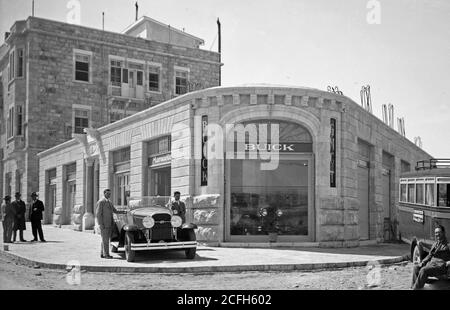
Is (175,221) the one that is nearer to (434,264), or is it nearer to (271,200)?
(271,200)

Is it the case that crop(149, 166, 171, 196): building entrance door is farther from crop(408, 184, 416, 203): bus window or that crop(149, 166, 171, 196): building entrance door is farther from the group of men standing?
crop(408, 184, 416, 203): bus window

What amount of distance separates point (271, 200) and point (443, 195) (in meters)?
7.05

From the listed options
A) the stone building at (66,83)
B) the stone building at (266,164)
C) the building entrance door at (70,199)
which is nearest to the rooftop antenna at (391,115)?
the stone building at (66,83)

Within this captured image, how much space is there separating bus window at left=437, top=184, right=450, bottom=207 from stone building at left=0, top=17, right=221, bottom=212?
25.1m

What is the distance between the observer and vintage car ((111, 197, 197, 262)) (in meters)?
14.5

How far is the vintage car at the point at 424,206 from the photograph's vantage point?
12.7m

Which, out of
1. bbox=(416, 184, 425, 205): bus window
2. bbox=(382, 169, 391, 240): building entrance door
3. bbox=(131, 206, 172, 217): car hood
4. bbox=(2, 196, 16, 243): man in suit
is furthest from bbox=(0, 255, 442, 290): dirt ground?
bbox=(382, 169, 391, 240): building entrance door

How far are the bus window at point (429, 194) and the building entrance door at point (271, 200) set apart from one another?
5795 millimetres

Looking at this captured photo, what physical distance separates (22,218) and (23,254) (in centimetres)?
524

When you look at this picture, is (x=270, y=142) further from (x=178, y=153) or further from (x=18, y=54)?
(x=18, y=54)

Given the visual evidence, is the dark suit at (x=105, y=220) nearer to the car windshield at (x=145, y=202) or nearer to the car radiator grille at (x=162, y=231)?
the car windshield at (x=145, y=202)

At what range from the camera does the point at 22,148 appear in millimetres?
36844

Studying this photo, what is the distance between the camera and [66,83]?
36.7m
